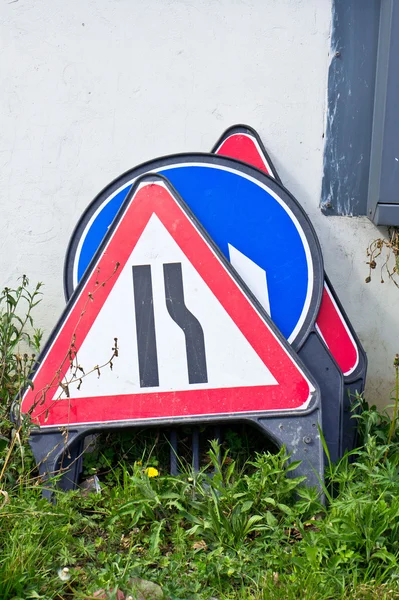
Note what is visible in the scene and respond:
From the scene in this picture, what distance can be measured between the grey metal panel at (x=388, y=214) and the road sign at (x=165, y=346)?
2.93ft

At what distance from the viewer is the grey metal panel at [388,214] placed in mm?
3379

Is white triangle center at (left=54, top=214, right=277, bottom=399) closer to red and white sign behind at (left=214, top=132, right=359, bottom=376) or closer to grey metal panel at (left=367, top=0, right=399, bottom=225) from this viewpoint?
red and white sign behind at (left=214, top=132, right=359, bottom=376)

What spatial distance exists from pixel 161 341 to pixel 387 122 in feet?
4.60

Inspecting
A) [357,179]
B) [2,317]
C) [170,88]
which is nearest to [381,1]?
[357,179]

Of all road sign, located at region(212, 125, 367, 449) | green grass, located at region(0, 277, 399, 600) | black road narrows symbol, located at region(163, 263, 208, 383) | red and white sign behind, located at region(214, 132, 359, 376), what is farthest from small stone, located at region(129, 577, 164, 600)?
red and white sign behind, located at region(214, 132, 359, 376)

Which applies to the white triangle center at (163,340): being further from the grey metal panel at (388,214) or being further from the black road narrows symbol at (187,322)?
the grey metal panel at (388,214)

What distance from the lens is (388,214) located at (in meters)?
3.38

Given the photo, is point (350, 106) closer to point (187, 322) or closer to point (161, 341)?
point (187, 322)

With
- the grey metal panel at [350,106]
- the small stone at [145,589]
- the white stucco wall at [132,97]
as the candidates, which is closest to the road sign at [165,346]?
the small stone at [145,589]

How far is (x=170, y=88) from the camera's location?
354 centimetres

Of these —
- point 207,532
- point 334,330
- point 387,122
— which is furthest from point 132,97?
point 207,532

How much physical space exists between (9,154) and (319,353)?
5.60 ft

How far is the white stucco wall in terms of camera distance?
11.5ft

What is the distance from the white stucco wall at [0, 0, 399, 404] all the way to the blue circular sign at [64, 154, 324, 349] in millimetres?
517
